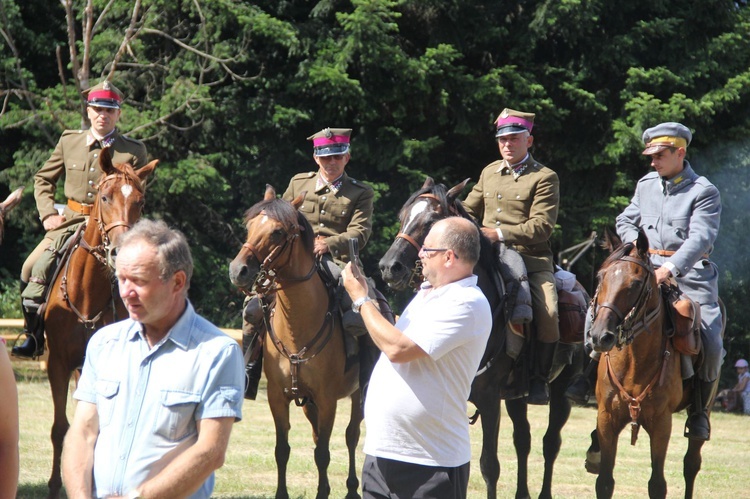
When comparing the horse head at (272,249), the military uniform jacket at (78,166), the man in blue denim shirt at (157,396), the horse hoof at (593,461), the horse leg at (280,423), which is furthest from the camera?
the military uniform jacket at (78,166)

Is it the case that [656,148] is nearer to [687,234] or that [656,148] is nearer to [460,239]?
[687,234]

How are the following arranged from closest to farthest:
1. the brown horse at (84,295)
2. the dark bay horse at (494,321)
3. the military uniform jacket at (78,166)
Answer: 1. the dark bay horse at (494,321)
2. the brown horse at (84,295)
3. the military uniform jacket at (78,166)

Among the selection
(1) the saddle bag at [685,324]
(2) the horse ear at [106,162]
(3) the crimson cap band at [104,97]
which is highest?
(3) the crimson cap band at [104,97]

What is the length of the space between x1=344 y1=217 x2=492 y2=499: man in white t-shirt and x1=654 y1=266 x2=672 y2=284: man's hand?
3.02 meters

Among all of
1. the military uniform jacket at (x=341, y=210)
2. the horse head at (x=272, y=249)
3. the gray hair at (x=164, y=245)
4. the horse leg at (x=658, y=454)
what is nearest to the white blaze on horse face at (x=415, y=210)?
the horse head at (x=272, y=249)

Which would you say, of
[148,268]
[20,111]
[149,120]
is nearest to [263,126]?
[149,120]

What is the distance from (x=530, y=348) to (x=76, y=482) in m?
5.07

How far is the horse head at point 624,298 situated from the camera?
6844 millimetres

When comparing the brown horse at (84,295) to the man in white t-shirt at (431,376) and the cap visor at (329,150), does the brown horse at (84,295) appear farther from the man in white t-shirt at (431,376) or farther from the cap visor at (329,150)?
the man in white t-shirt at (431,376)

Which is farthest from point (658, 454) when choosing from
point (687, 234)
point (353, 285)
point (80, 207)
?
point (80, 207)

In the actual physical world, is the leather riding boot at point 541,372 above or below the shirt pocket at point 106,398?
below

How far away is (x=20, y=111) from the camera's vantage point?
16453 mm

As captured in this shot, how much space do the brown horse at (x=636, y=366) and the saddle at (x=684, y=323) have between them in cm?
7

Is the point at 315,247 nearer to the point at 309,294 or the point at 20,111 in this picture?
the point at 309,294
